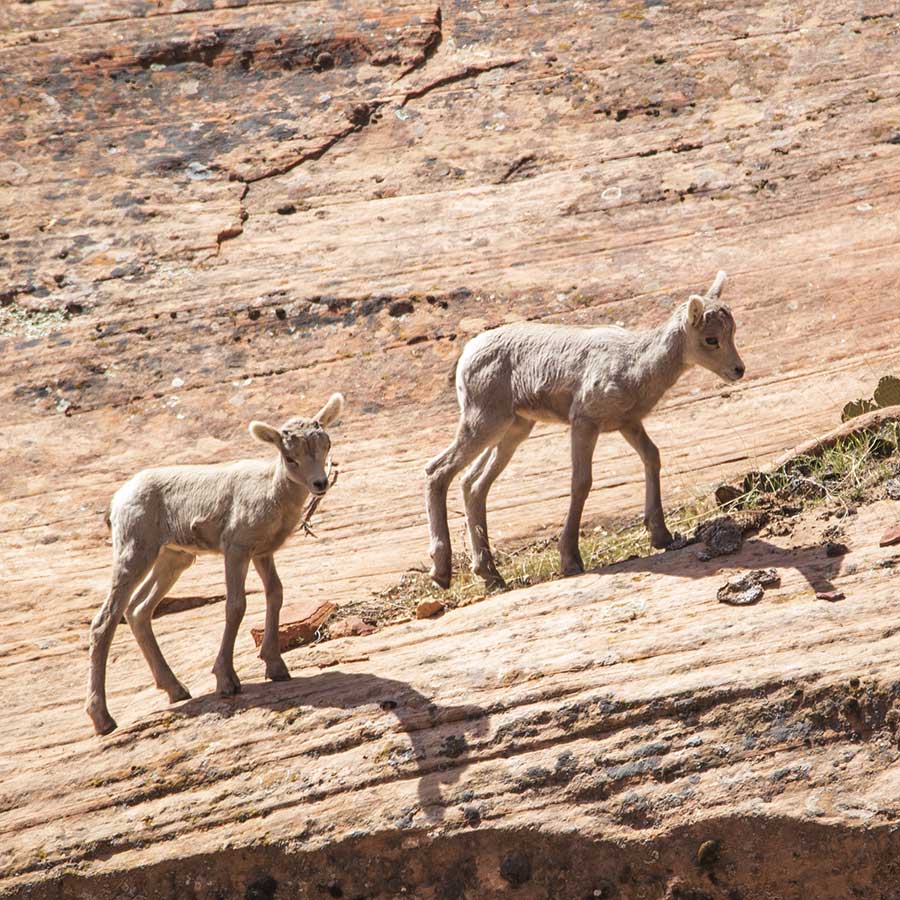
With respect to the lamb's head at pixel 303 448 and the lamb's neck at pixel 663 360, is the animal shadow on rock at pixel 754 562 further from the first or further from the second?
the lamb's head at pixel 303 448

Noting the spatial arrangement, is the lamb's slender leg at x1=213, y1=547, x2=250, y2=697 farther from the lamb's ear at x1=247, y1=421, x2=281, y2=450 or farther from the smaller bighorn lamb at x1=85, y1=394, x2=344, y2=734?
the lamb's ear at x1=247, y1=421, x2=281, y2=450

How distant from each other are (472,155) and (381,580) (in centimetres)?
764

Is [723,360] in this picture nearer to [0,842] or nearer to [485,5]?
[0,842]

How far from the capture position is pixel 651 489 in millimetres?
10766

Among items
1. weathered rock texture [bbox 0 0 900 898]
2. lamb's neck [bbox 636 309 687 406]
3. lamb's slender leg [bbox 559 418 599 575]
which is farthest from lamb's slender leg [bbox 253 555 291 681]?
lamb's neck [bbox 636 309 687 406]

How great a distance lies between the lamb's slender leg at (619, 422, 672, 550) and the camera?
10.6 metres

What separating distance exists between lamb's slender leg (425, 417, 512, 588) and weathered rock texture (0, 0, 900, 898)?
1.14m

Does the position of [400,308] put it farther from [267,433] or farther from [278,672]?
[278,672]

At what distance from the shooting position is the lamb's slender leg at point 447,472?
11.1 m

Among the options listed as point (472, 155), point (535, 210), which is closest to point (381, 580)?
point (535, 210)

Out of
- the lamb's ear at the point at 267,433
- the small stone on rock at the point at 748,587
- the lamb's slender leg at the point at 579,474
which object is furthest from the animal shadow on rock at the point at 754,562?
the lamb's ear at the point at 267,433

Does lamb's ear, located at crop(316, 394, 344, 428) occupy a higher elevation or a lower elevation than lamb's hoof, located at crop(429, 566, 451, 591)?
higher

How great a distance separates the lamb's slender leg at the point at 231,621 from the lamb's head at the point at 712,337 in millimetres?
4086

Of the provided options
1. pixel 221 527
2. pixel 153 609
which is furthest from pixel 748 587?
pixel 153 609
